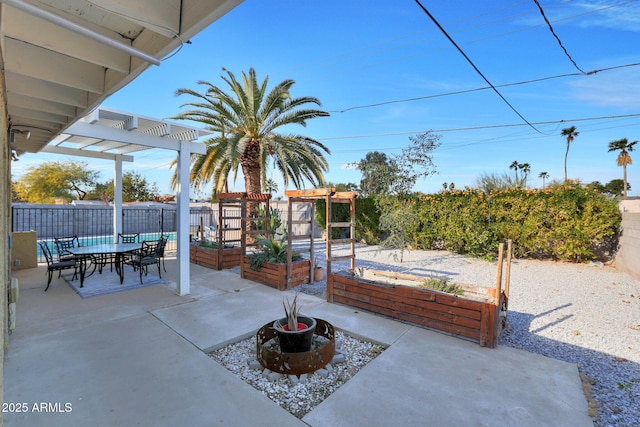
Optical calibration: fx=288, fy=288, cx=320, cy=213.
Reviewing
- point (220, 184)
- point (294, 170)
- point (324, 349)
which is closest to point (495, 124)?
point (294, 170)

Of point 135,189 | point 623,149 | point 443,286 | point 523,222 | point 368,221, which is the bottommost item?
point 443,286

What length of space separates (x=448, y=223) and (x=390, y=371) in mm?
7290

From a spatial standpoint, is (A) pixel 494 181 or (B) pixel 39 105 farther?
(A) pixel 494 181

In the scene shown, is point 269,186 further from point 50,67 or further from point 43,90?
point 50,67

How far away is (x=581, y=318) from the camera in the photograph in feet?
13.4

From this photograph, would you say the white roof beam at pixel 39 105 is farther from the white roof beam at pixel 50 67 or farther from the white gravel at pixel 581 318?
the white gravel at pixel 581 318

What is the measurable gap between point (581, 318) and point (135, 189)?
97.8ft

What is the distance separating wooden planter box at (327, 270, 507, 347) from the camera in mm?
3188

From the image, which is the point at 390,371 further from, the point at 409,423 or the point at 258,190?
the point at 258,190

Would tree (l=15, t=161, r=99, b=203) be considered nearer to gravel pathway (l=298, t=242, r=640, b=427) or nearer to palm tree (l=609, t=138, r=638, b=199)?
gravel pathway (l=298, t=242, r=640, b=427)

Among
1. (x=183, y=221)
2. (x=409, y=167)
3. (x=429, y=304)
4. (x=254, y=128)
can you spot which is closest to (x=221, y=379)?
(x=429, y=304)

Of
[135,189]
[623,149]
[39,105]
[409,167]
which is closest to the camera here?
[39,105]

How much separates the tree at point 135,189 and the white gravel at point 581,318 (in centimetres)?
2445

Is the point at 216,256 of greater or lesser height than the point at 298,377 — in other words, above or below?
above
